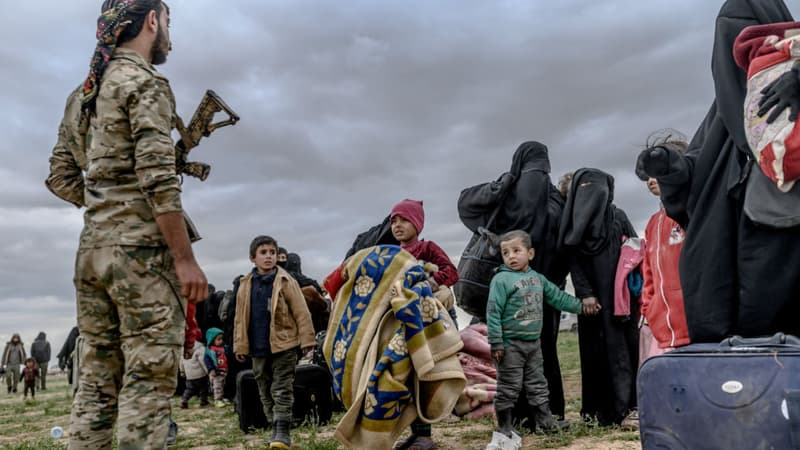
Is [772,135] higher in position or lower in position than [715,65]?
lower

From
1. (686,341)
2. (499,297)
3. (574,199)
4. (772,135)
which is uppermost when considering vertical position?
(574,199)

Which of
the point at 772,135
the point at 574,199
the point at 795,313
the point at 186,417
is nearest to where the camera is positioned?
the point at 772,135

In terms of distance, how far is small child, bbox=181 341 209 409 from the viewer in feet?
31.1

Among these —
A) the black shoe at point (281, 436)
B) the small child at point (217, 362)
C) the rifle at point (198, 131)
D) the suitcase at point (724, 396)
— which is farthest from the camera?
the small child at point (217, 362)

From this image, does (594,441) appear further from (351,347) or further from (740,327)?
(740,327)

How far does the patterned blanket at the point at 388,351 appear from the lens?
12.2ft

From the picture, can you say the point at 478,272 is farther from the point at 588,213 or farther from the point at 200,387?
the point at 200,387

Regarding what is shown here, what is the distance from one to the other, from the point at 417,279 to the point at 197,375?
256 inches

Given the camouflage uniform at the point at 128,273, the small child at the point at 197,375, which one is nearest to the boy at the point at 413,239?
the camouflage uniform at the point at 128,273

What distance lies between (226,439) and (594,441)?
3.11 metres

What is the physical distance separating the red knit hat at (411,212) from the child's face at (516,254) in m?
0.63

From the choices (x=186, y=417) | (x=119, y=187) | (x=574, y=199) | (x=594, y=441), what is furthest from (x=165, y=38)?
(x=186, y=417)

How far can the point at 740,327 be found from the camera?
2496 millimetres

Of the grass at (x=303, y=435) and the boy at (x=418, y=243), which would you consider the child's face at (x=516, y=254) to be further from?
the grass at (x=303, y=435)
